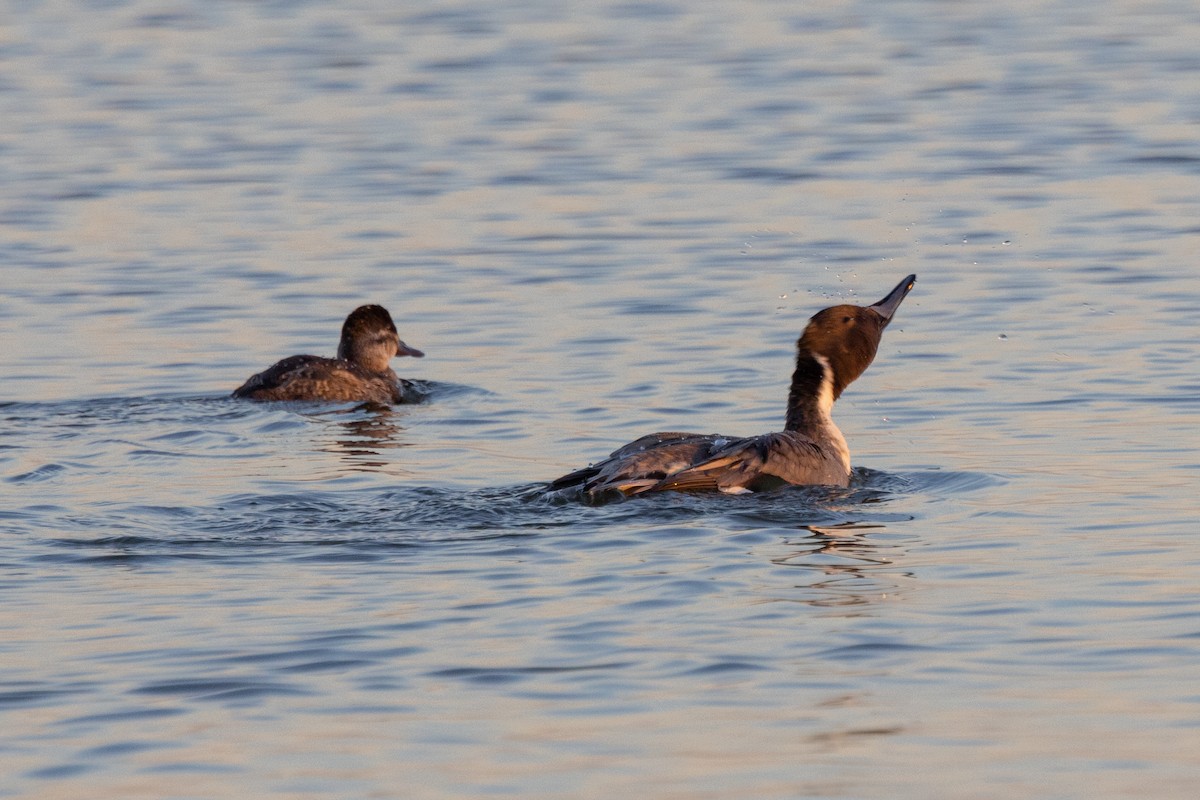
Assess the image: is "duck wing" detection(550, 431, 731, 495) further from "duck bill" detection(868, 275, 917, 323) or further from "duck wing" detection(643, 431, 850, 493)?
"duck bill" detection(868, 275, 917, 323)

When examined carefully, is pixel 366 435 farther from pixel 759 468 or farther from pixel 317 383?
pixel 759 468

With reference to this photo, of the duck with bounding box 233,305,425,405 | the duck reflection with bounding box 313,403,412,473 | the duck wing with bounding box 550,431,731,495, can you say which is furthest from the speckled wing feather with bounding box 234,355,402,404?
the duck wing with bounding box 550,431,731,495

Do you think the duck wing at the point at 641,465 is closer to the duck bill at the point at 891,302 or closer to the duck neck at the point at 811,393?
the duck neck at the point at 811,393

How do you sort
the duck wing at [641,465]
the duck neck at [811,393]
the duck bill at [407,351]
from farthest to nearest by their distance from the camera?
the duck bill at [407,351] < the duck neck at [811,393] < the duck wing at [641,465]

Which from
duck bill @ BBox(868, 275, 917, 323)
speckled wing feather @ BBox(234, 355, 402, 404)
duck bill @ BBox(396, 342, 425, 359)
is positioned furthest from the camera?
duck bill @ BBox(396, 342, 425, 359)

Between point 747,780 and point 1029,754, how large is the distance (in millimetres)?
936

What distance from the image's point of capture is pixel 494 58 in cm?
3020

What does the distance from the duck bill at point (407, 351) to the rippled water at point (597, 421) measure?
39 cm

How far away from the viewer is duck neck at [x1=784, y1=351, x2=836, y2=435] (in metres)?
12.3

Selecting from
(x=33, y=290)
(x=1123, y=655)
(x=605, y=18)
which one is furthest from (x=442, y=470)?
(x=605, y=18)

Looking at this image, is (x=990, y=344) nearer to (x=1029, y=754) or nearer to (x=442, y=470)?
(x=442, y=470)

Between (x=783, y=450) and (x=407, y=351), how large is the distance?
18.5ft

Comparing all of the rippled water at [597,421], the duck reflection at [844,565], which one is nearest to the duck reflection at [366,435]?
the rippled water at [597,421]

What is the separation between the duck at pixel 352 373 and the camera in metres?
15.0
